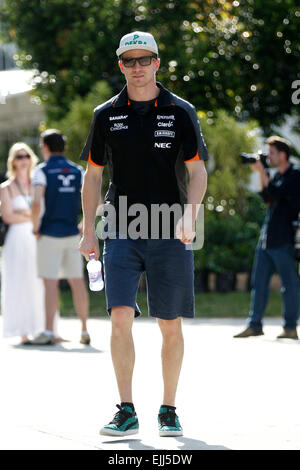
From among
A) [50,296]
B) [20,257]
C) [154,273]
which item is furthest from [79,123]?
[154,273]

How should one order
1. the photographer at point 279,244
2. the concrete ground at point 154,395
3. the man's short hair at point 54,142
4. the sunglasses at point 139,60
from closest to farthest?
the concrete ground at point 154,395
the sunglasses at point 139,60
the man's short hair at point 54,142
the photographer at point 279,244

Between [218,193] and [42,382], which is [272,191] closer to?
[42,382]

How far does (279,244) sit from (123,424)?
5.14 m

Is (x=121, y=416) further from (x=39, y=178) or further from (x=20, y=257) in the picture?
(x=20, y=257)

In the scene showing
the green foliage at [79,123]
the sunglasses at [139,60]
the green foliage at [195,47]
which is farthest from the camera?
the green foliage at [195,47]

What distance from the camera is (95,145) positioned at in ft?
19.5

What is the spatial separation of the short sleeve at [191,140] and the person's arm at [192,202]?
0.03 metres

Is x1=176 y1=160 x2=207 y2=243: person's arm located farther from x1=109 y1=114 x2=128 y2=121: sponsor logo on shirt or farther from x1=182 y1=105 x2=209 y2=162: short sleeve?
x1=109 y1=114 x2=128 y2=121: sponsor logo on shirt

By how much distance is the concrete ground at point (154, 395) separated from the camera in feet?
18.4

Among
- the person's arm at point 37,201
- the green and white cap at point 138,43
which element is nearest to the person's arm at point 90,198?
the green and white cap at point 138,43

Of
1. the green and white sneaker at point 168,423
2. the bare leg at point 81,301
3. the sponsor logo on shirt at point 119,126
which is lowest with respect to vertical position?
the green and white sneaker at point 168,423

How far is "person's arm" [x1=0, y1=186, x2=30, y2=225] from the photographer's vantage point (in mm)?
10891

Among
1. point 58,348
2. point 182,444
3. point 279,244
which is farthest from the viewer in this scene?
point 279,244

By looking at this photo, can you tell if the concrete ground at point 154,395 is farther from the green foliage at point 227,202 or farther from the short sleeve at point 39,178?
the green foliage at point 227,202
